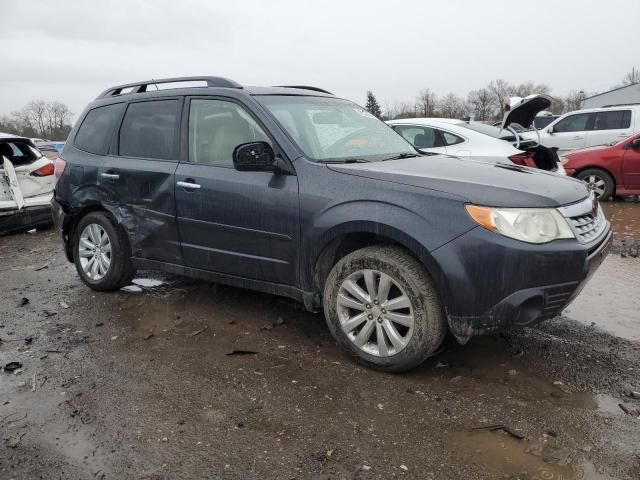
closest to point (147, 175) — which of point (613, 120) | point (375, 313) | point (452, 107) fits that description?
point (375, 313)

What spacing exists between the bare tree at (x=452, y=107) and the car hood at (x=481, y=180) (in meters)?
66.9

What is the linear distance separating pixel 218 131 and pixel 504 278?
2427 mm

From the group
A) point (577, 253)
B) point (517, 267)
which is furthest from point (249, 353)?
point (577, 253)

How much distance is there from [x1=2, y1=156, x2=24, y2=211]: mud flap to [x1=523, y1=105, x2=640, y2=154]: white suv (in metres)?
10.4

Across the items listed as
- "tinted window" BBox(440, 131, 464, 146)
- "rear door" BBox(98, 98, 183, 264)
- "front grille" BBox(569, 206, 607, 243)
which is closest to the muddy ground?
"rear door" BBox(98, 98, 183, 264)

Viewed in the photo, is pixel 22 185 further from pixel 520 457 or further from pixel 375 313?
pixel 520 457

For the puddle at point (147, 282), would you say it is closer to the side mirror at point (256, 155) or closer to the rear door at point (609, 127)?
the side mirror at point (256, 155)

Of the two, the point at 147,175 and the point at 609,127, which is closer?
the point at 147,175

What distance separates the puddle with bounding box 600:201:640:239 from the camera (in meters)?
7.45

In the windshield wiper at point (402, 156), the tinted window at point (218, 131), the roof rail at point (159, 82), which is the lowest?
the windshield wiper at point (402, 156)

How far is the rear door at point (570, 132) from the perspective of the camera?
42.8 feet

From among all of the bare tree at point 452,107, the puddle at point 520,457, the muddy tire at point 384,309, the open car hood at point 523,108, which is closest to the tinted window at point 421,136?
the open car hood at point 523,108

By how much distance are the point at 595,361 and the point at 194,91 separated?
355 centimetres

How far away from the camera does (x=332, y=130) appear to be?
4.06m
